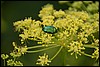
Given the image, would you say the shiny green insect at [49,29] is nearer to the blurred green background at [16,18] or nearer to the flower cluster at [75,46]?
the flower cluster at [75,46]

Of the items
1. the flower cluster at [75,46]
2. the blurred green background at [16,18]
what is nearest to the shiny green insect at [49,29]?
the flower cluster at [75,46]

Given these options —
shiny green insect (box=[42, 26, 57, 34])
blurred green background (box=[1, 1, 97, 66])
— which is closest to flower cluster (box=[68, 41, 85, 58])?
shiny green insect (box=[42, 26, 57, 34])

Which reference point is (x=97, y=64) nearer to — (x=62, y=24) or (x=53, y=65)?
(x=62, y=24)

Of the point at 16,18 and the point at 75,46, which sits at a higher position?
the point at 16,18

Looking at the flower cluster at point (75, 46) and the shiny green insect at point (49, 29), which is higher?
the shiny green insect at point (49, 29)

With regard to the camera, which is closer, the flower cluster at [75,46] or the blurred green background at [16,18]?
the flower cluster at [75,46]

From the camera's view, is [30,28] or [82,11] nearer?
[30,28]

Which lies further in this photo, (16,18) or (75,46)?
(16,18)

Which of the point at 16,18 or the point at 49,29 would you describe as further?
the point at 16,18

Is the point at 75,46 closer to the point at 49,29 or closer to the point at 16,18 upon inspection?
the point at 49,29

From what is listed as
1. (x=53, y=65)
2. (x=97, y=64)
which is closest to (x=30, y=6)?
(x=53, y=65)

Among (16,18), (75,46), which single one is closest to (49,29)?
(75,46)
